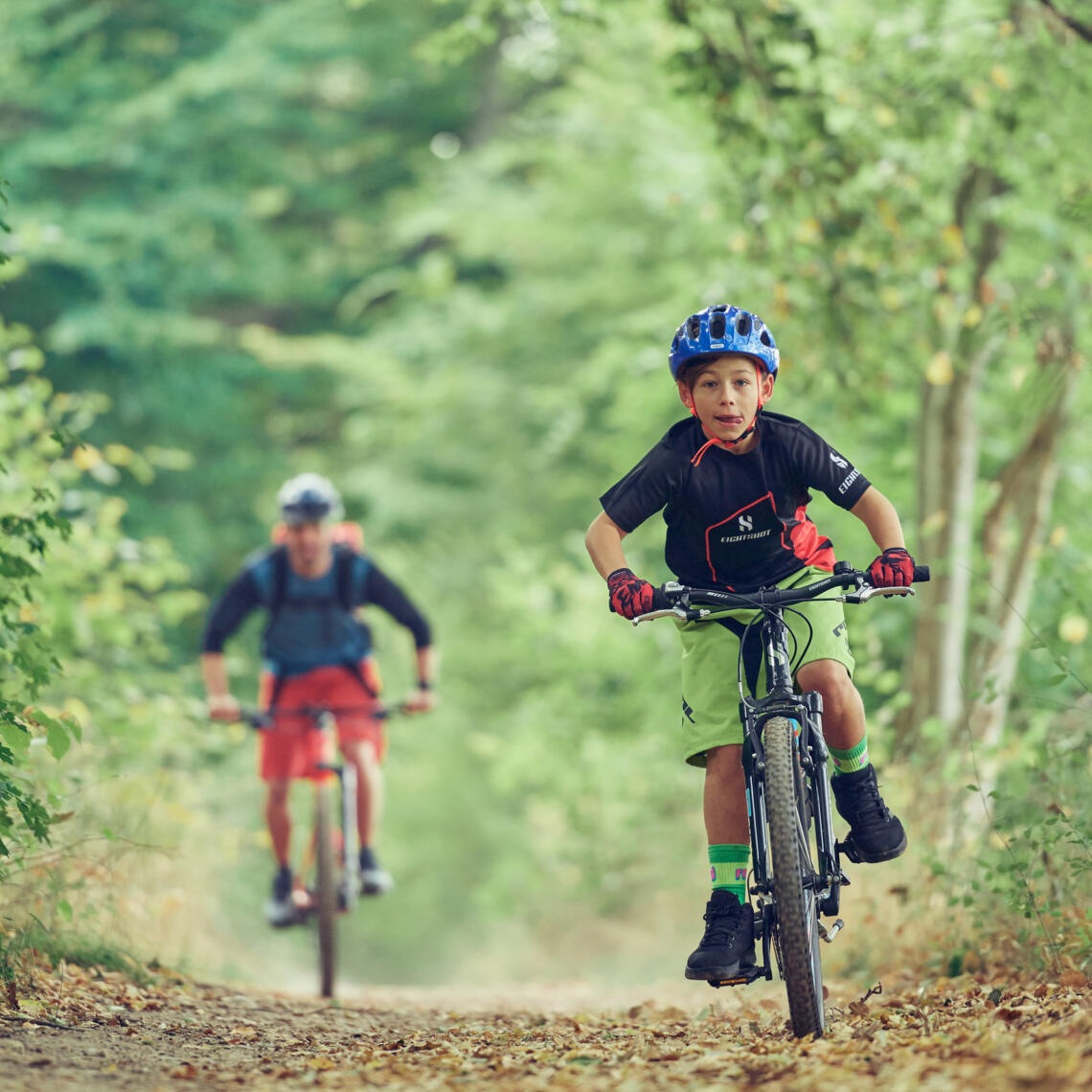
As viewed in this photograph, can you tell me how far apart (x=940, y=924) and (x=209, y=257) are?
47.2ft

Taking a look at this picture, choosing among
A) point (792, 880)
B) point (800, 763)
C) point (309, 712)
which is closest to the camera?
point (792, 880)

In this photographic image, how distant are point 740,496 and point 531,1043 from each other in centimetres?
189

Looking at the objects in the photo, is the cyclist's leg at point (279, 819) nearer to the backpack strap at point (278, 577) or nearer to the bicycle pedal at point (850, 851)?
the backpack strap at point (278, 577)

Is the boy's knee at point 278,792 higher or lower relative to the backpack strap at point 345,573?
lower

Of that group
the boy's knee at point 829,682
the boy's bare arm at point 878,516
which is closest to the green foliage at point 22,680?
the boy's knee at point 829,682

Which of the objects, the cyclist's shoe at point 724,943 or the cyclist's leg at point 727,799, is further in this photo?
the cyclist's leg at point 727,799

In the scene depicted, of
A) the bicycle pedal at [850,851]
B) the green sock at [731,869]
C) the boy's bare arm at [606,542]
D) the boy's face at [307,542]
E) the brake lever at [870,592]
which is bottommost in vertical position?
the green sock at [731,869]

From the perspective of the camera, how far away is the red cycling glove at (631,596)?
14.8ft

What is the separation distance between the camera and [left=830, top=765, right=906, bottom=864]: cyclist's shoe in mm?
4891

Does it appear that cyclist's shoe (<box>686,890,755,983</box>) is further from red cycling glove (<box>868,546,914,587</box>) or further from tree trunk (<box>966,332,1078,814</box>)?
tree trunk (<box>966,332,1078,814</box>)

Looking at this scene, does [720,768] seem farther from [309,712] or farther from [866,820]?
[309,712]

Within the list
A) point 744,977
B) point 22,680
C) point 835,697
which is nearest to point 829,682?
point 835,697

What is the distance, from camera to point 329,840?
311 inches

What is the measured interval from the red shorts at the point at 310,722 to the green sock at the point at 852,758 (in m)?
3.81
